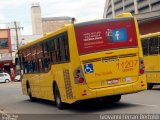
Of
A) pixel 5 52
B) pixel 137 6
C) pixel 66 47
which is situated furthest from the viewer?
pixel 137 6

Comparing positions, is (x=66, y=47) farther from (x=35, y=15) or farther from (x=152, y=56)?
(x=35, y=15)

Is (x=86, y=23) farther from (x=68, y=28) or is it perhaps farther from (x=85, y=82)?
(x=85, y=82)

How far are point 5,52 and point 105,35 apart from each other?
79.9 m

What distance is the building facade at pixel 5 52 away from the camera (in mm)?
92125

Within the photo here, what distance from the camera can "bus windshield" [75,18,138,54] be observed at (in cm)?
1595

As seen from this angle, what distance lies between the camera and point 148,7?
553 feet

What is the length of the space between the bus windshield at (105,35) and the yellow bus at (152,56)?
733cm

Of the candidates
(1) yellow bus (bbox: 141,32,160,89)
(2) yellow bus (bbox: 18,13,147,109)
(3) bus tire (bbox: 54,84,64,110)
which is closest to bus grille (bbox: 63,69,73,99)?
(2) yellow bus (bbox: 18,13,147,109)

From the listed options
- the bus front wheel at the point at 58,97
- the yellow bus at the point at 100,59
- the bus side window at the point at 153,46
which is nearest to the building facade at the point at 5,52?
the bus side window at the point at 153,46

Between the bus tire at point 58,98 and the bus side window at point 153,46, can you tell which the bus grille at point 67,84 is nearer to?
the bus tire at point 58,98

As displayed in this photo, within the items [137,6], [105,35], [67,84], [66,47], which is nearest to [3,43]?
[67,84]

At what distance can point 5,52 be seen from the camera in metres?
94.7

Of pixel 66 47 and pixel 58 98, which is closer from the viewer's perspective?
pixel 66 47

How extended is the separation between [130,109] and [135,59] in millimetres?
1676
